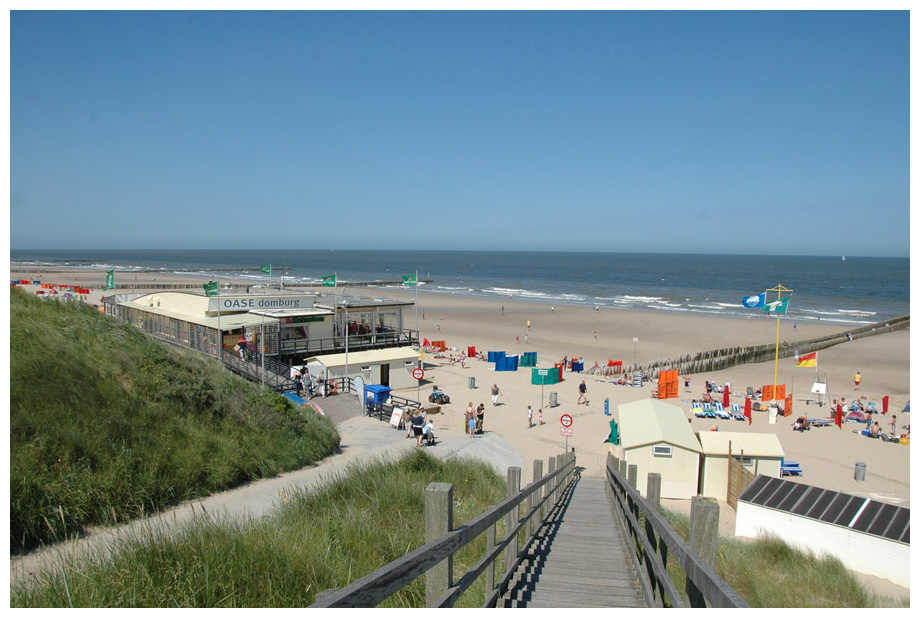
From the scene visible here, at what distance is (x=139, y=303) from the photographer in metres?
29.5

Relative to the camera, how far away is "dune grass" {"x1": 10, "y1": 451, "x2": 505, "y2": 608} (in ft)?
11.9

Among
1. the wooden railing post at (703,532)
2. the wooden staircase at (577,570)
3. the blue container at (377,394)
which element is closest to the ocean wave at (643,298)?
the blue container at (377,394)

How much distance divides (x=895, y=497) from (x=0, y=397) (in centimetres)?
1906

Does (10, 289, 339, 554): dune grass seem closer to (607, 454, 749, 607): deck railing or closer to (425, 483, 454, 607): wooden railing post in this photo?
(425, 483, 454, 607): wooden railing post

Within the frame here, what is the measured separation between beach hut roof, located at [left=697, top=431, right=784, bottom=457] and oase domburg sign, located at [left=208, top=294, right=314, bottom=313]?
1773 cm

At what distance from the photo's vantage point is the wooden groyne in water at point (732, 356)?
3375 cm

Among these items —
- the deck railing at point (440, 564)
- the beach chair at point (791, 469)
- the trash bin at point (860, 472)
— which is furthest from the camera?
the beach chair at point (791, 469)

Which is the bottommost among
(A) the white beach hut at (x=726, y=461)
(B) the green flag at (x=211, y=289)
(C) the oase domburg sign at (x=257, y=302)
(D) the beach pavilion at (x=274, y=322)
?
(A) the white beach hut at (x=726, y=461)

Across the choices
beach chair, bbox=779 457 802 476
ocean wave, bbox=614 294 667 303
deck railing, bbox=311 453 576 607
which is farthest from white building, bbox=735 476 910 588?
ocean wave, bbox=614 294 667 303

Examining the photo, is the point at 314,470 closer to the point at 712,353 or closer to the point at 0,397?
the point at 0,397

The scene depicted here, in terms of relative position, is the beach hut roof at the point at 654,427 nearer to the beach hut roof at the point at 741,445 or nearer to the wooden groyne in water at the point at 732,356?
the beach hut roof at the point at 741,445

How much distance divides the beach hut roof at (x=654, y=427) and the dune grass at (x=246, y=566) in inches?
420

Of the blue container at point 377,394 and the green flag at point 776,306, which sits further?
the green flag at point 776,306

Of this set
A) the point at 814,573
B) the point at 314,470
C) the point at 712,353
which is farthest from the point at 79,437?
the point at 712,353
